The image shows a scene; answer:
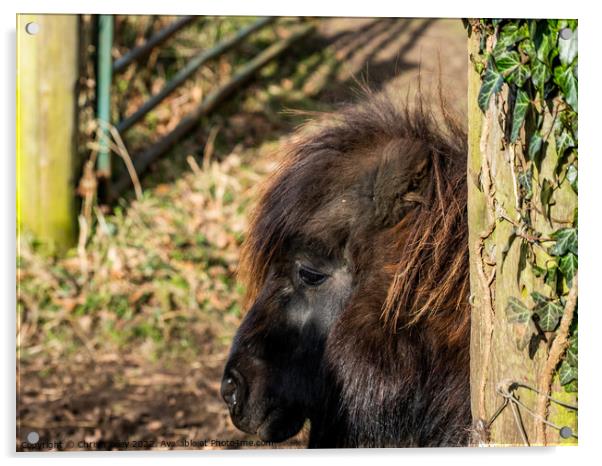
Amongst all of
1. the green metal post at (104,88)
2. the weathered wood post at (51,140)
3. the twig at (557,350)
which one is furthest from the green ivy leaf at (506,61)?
the green metal post at (104,88)

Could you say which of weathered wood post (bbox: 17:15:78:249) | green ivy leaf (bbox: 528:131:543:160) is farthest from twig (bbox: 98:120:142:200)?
green ivy leaf (bbox: 528:131:543:160)

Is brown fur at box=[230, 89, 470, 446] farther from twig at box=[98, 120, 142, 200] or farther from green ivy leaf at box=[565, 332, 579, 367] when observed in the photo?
twig at box=[98, 120, 142, 200]

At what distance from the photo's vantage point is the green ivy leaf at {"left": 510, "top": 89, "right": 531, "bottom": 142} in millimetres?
1675

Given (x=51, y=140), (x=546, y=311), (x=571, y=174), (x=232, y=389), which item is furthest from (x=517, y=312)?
(x=51, y=140)

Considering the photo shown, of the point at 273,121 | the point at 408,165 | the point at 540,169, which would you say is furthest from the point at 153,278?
the point at 540,169

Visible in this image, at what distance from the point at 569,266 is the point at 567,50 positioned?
0.43m

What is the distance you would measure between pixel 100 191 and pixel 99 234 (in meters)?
0.30

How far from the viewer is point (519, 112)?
5.51 feet

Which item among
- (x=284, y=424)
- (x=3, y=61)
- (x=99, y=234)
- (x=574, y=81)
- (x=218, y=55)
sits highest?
(x=218, y=55)

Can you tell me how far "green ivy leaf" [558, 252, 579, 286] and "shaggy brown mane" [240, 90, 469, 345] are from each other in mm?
295

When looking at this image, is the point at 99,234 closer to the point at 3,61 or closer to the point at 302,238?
the point at 3,61

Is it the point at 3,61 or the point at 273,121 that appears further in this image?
the point at 273,121

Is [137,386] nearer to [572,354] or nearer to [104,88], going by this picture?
[104,88]

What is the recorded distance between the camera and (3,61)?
7.39 feet
